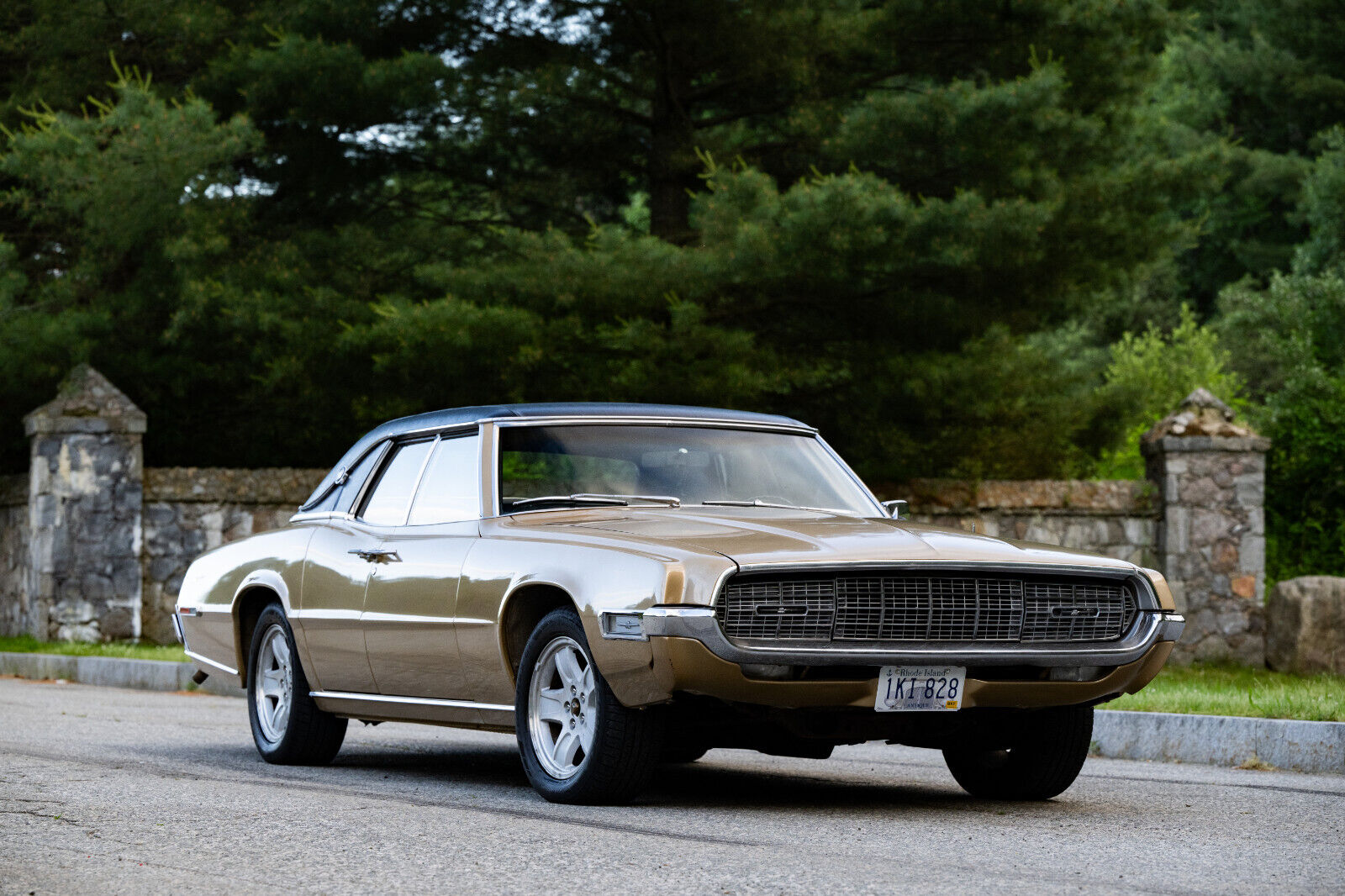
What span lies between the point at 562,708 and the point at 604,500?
1.07 metres

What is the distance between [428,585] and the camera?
22.8ft

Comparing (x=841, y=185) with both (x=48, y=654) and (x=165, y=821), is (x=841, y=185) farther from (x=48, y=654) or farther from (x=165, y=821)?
(x=165, y=821)

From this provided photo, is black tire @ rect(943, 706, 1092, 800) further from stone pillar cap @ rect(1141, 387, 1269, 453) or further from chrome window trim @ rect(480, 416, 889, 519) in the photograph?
stone pillar cap @ rect(1141, 387, 1269, 453)

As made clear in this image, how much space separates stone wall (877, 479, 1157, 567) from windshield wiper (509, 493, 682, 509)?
34.3 ft

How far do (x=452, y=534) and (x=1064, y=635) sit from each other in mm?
2484

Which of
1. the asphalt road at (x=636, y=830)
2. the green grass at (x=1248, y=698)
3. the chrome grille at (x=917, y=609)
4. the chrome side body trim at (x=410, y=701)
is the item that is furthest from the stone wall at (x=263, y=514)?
the chrome grille at (x=917, y=609)

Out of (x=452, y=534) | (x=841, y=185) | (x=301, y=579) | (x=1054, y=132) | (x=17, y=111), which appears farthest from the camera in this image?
(x=17, y=111)

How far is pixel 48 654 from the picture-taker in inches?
619

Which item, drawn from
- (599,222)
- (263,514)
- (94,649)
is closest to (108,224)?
(263,514)

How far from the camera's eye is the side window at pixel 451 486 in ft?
23.6

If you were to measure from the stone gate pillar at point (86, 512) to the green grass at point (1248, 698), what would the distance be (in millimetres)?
10539

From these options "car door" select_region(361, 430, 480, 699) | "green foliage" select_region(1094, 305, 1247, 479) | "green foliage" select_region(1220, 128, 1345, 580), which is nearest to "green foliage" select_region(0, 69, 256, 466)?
"car door" select_region(361, 430, 480, 699)

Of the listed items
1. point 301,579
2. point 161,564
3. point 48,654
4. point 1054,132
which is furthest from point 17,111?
point 301,579

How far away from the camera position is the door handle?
7.27 m
